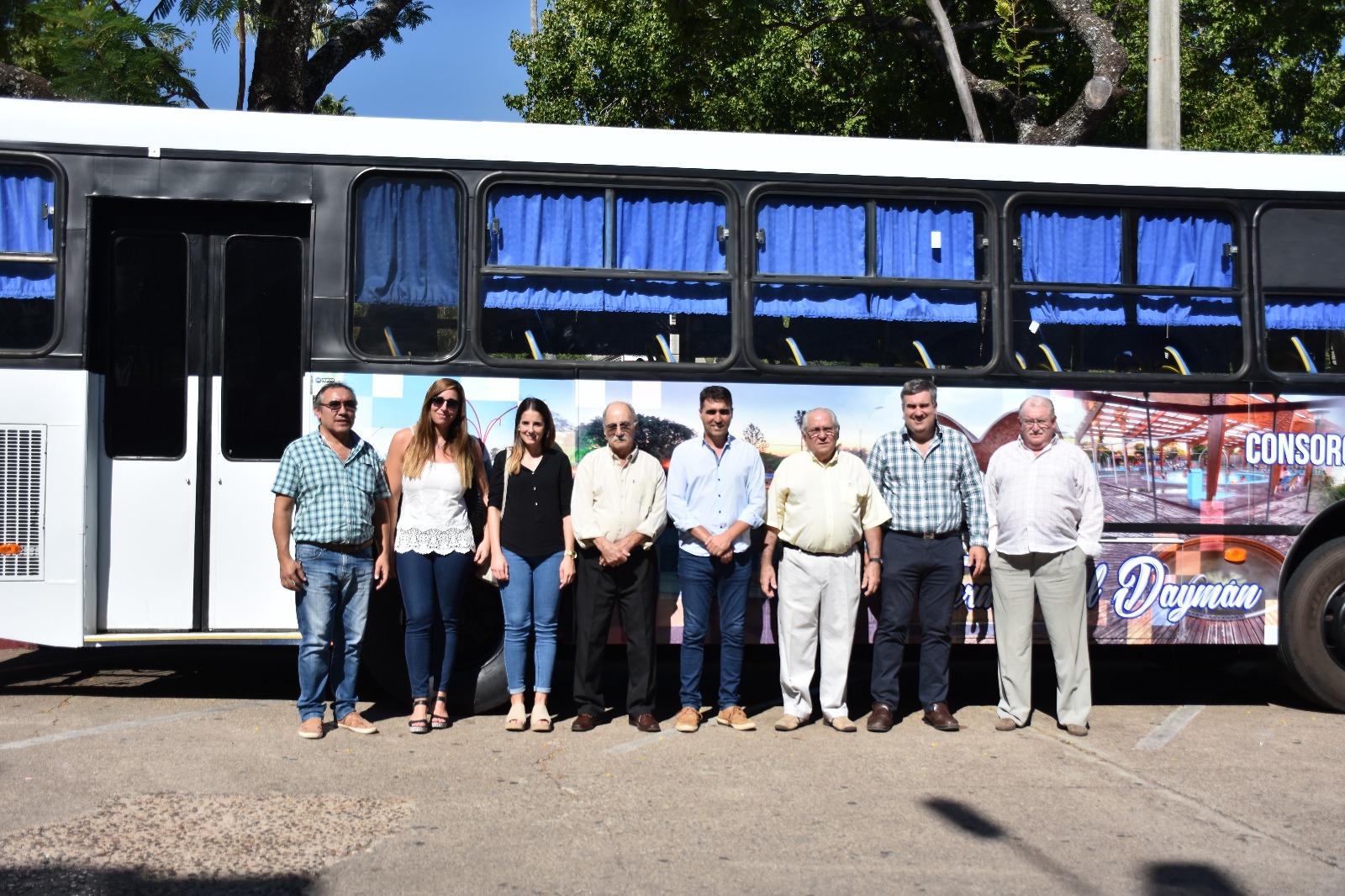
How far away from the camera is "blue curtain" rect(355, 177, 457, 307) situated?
6.89 m

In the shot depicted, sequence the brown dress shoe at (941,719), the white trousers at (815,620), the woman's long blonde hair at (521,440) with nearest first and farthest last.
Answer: the woman's long blonde hair at (521,440)
the white trousers at (815,620)
the brown dress shoe at (941,719)

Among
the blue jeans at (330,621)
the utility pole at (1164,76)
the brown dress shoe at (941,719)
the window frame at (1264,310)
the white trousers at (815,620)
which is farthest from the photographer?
the utility pole at (1164,76)

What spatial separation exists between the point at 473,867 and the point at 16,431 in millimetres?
3824

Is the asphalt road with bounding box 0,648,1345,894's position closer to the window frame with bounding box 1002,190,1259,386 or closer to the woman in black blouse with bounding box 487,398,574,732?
the woman in black blouse with bounding box 487,398,574,732

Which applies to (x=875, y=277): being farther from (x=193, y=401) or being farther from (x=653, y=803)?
(x=193, y=401)

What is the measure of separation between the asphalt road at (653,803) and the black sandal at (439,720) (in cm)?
5

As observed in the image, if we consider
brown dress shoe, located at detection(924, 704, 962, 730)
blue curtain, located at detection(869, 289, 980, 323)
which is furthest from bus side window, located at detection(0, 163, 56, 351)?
brown dress shoe, located at detection(924, 704, 962, 730)

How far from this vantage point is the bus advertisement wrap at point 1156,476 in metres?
7.10

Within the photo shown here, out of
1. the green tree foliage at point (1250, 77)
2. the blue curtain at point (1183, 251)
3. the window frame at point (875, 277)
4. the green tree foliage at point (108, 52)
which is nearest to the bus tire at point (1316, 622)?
the blue curtain at point (1183, 251)

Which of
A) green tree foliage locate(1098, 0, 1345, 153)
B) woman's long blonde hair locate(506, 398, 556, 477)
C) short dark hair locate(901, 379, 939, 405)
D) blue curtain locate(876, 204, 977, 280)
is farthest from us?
green tree foliage locate(1098, 0, 1345, 153)

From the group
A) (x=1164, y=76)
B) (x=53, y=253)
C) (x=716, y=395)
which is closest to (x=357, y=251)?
(x=53, y=253)

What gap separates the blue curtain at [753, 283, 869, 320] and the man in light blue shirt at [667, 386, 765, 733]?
621mm

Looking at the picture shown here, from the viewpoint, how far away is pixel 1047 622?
23.2 ft

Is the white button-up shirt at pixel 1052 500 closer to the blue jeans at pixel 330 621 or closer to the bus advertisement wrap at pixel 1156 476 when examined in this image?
the bus advertisement wrap at pixel 1156 476
